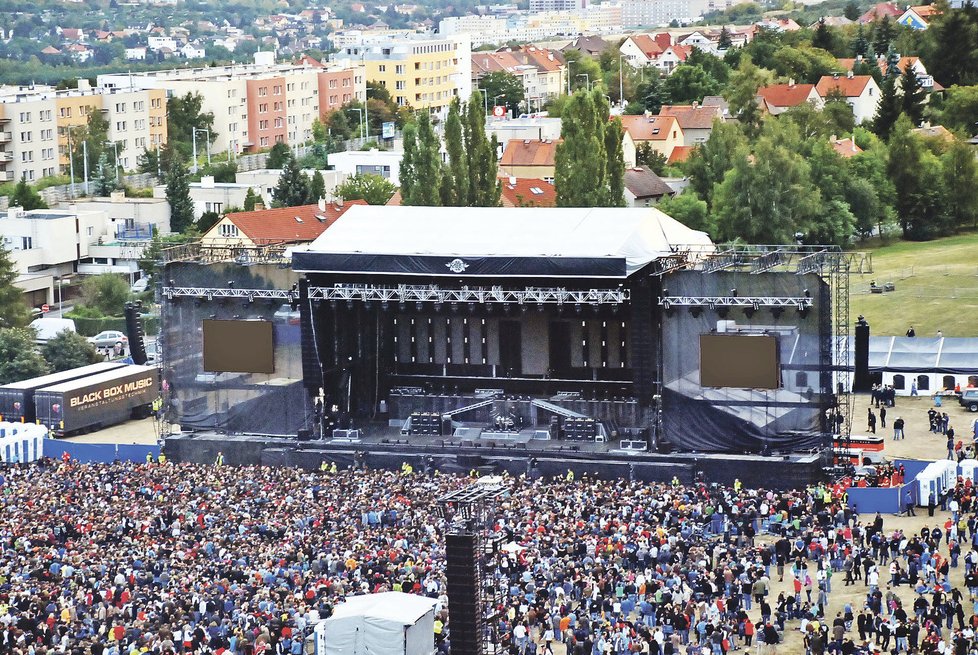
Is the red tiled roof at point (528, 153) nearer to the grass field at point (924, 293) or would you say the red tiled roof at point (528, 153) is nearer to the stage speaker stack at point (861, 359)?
the grass field at point (924, 293)

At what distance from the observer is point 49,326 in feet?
199

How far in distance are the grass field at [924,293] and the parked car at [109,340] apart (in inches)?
895

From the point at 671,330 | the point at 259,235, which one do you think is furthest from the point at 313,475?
the point at 259,235

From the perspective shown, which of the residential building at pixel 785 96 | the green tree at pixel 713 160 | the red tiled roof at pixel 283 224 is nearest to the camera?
the red tiled roof at pixel 283 224

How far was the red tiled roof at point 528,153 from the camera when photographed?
81688 millimetres

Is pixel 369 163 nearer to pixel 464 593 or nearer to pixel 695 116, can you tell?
pixel 695 116

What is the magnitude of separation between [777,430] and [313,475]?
9.81 m

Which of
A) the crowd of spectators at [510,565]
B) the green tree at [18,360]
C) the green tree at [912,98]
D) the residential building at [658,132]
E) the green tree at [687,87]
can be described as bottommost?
the crowd of spectators at [510,565]

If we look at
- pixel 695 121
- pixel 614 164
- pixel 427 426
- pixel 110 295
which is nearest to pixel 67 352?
pixel 110 295

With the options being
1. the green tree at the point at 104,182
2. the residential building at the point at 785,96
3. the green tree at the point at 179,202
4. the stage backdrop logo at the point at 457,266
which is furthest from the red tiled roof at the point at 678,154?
the stage backdrop logo at the point at 457,266

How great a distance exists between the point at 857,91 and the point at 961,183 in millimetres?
28478

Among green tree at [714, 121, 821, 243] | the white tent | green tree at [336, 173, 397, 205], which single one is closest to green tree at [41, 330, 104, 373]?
green tree at [336, 173, 397, 205]

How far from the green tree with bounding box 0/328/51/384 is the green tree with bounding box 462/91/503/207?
13799mm

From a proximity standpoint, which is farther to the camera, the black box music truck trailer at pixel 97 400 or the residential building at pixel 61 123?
the residential building at pixel 61 123
